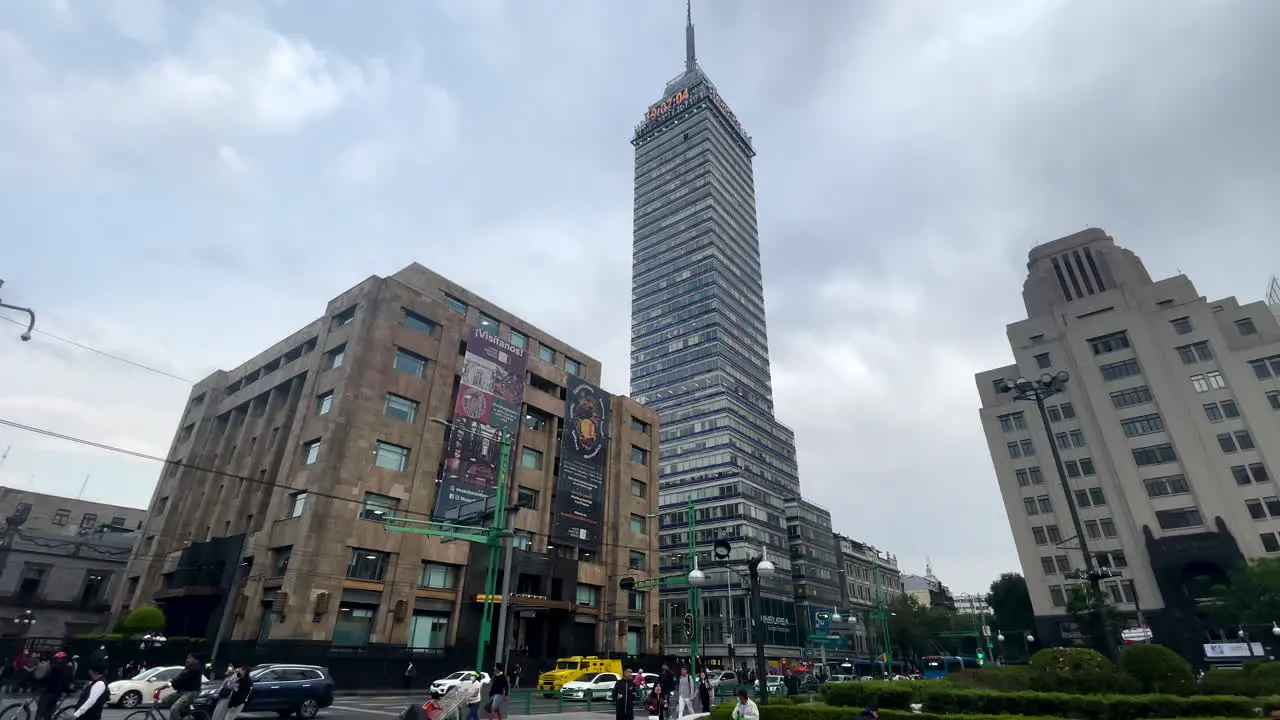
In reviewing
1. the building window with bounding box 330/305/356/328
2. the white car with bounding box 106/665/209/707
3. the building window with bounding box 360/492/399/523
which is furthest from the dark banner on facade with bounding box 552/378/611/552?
the white car with bounding box 106/665/209/707

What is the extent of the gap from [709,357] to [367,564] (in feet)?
234

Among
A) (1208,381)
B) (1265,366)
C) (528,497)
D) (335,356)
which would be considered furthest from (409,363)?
(1265,366)

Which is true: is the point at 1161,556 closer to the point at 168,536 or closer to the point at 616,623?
the point at 616,623

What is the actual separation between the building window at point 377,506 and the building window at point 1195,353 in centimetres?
7540

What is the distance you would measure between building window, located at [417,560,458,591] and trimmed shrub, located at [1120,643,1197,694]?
36.1 m

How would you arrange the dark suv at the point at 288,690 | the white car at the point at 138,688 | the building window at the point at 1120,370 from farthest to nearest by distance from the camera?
the building window at the point at 1120,370 < the white car at the point at 138,688 < the dark suv at the point at 288,690

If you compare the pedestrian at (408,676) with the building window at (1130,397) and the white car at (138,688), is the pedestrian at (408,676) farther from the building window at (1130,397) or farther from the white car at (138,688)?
the building window at (1130,397)

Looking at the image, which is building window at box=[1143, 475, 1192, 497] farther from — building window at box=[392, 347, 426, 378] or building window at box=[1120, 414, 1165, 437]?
building window at box=[392, 347, 426, 378]

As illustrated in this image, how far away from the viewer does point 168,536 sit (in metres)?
50.7

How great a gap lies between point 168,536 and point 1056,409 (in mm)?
87594

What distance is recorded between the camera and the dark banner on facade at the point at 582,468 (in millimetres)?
48812

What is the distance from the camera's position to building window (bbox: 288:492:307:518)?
37578 mm

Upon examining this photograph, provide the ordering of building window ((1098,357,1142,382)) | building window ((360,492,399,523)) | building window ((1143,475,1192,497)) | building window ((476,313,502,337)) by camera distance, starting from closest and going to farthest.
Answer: building window ((360,492,399,523)) → building window ((476,313,502,337)) → building window ((1143,475,1192,497)) → building window ((1098,357,1142,382))

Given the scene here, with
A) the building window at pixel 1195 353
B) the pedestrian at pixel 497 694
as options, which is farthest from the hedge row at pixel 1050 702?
the building window at pixel 1195 353
